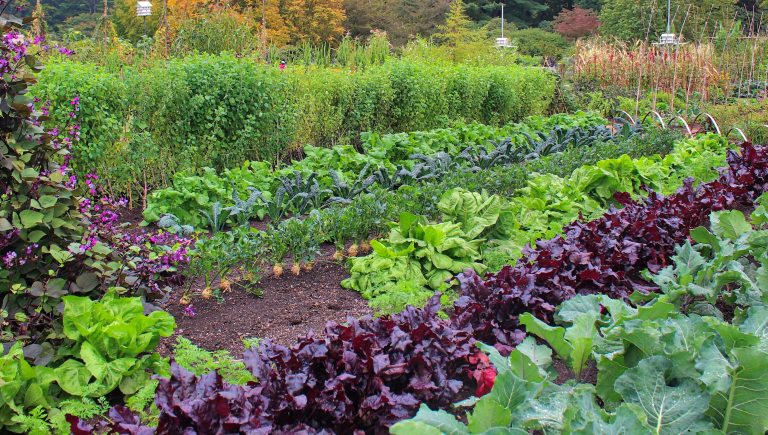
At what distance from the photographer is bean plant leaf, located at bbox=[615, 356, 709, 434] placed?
7.09 feet

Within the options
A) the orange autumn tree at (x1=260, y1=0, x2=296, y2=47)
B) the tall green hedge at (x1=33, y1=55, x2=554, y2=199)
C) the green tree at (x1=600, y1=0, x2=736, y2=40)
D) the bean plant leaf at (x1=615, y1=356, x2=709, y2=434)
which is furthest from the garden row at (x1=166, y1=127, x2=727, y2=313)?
the green tree at (x1=600, y1=0, x2=736, y2=40)

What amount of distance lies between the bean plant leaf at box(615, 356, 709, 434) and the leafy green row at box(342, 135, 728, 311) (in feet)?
5.94

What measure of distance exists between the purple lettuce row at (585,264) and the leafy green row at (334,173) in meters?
2.17

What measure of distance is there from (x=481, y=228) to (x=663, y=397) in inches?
105

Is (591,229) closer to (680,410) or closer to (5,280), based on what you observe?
(680,410)

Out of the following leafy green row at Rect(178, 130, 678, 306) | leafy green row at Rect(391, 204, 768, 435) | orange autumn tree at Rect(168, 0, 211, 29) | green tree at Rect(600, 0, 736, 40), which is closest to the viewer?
leafy green row at Rect(391, 204, 768, 435)

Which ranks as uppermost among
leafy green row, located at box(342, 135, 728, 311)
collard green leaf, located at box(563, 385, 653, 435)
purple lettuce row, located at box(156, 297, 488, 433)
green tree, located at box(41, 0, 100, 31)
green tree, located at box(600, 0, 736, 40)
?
green tree, located at box(41, 0, 100, 31)

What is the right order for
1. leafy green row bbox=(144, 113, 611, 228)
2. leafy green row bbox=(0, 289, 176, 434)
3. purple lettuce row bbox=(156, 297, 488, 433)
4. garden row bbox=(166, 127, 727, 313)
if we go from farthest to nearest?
1. leafy green row bbox=(144, 113, 611, 228)
2. garden row bbox=(166, 127, 727, 313)
3. leafy green row bbox=(0, 289, 176, 434)
4. purple lettuce row bbox=(156, 297, 488, 433)

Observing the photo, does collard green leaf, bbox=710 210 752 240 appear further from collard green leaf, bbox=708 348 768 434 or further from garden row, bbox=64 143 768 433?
collard green leaf, bbox=708 348 768 434

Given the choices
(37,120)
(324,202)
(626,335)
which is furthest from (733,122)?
(37,120)

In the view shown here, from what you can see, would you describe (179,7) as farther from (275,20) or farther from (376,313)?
(376,313)

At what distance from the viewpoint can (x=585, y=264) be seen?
3850 mm

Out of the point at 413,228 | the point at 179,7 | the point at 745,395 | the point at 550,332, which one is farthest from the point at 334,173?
the point at 179,7

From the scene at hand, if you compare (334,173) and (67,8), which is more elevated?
(67,8)
